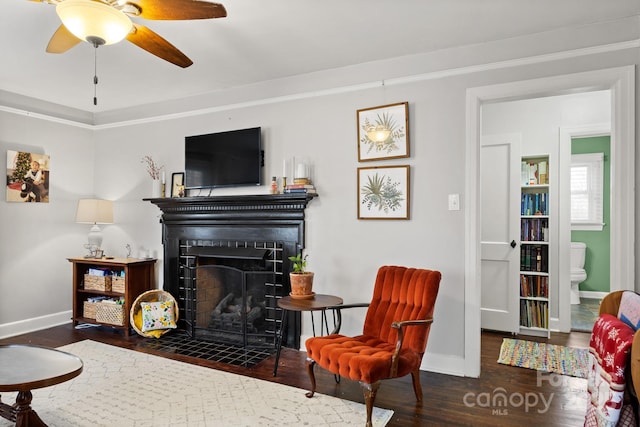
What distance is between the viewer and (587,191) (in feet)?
19.5

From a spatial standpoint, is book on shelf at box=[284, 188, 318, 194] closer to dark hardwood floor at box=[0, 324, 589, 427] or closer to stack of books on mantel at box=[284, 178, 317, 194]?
stack of books on mantel at box=[284, 178, 317, 194]

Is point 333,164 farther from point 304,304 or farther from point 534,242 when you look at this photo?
point 534,242

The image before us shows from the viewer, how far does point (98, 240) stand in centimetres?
461

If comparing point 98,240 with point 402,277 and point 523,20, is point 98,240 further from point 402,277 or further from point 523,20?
point 523,20

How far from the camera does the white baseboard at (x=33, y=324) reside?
419 centimetres

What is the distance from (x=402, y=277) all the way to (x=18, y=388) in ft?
7.45

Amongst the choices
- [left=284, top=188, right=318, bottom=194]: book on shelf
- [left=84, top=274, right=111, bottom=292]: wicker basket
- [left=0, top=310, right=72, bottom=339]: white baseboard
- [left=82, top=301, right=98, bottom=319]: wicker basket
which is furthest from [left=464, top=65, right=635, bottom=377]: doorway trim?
[left=0, top=310, right=72, bottom=339]: white baseboard

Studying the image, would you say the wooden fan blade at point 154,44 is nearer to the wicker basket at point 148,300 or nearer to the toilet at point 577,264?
the wicker basket at point 148,300

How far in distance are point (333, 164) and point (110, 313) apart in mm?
2809

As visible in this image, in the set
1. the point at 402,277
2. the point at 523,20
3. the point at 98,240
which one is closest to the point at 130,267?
the point at 98,240

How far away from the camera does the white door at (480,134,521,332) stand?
4273 mm

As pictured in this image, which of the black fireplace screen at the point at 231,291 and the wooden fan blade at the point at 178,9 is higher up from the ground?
the wooden fan blade at the point at 178,9

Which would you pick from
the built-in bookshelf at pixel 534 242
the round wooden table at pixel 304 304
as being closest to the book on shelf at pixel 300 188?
the round wooden table at pixel 304 304

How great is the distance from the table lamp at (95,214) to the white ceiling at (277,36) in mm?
1234
